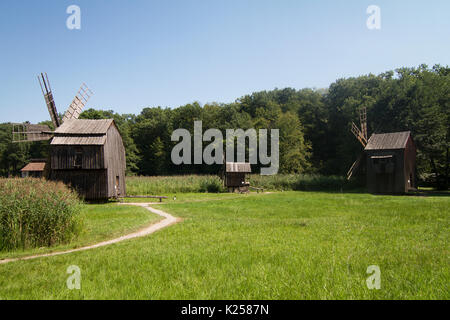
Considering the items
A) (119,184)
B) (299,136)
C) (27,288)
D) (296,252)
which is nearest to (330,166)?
(299,136)

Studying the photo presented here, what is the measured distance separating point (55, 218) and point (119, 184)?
19255 millimetres

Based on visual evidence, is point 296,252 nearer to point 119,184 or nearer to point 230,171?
point 119,184

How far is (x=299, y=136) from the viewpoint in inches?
2229

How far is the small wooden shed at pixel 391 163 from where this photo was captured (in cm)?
3170

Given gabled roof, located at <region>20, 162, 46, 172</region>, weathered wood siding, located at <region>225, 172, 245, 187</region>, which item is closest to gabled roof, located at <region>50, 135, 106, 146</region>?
weathered wood siding, located at <region>225, 172, 245, 187</region>

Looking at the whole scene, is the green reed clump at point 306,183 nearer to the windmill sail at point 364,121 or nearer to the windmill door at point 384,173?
the windmill door at point 384,173

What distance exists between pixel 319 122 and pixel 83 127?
184ft

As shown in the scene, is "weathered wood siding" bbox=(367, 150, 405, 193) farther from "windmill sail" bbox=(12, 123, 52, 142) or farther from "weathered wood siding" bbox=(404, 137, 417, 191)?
"windmill sail" bbox=(12, 123, 52, 142)

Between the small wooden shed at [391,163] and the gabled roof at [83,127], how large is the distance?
2980 cm

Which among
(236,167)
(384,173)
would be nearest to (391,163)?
(384,173)

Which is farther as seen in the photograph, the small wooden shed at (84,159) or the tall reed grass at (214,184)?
the tall reed grass at (214,184)

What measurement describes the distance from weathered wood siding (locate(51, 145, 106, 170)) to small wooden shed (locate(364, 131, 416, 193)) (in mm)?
30006

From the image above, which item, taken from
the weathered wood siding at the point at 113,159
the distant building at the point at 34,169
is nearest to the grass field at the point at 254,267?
the weathered wood siding at the point at 113,159

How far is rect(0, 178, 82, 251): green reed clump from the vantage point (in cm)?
934
